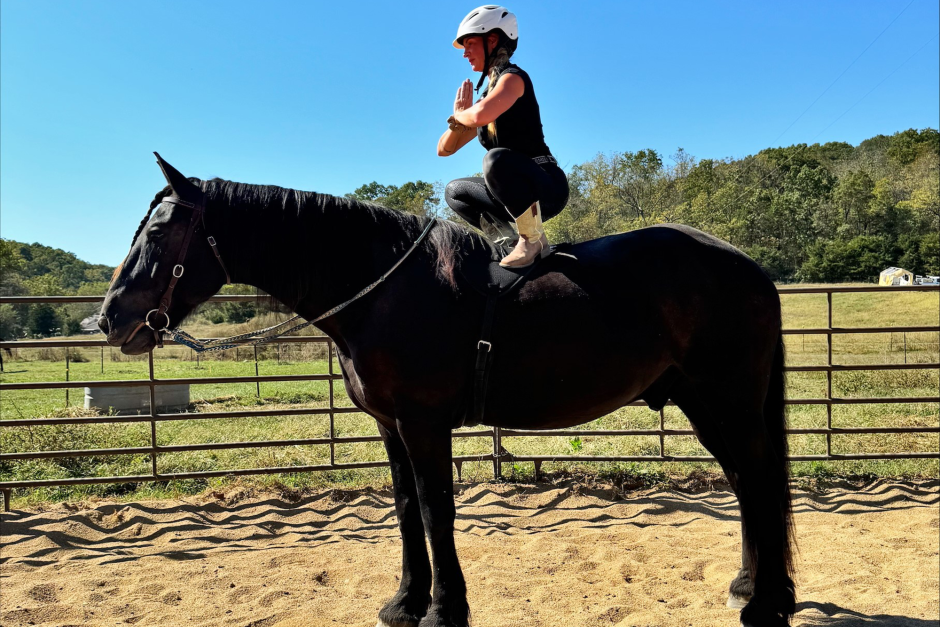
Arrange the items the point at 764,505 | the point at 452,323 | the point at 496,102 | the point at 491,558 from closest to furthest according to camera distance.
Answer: the point at 496,102, the point at 452,323, the point at 764,505, the point at 491,558

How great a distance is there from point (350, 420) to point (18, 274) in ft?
182

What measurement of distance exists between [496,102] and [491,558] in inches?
114

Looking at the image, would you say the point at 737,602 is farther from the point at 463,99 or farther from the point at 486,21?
the point at 486,21

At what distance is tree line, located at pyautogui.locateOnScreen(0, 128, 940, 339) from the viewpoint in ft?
133

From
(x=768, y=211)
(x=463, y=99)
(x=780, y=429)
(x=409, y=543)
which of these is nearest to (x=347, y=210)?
(x=463, y=99)

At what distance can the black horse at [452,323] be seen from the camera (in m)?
2.49

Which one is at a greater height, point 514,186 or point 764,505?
point 514,186

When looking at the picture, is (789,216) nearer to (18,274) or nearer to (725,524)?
(725,524)

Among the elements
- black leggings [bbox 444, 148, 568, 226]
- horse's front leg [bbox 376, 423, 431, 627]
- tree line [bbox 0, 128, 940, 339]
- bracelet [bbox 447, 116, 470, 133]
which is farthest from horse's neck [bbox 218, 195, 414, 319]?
tree line [bbox 0, 128, 940, 339]

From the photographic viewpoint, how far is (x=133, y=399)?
974 cm

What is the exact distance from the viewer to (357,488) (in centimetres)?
539

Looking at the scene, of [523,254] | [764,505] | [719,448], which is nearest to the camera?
[523,254]

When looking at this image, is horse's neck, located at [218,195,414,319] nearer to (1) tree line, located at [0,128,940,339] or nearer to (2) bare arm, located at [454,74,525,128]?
(2) bare arm, located at [454,74,525,128]

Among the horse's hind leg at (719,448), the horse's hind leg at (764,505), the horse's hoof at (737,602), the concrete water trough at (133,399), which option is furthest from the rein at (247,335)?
the concrete water trough at (133,399)
